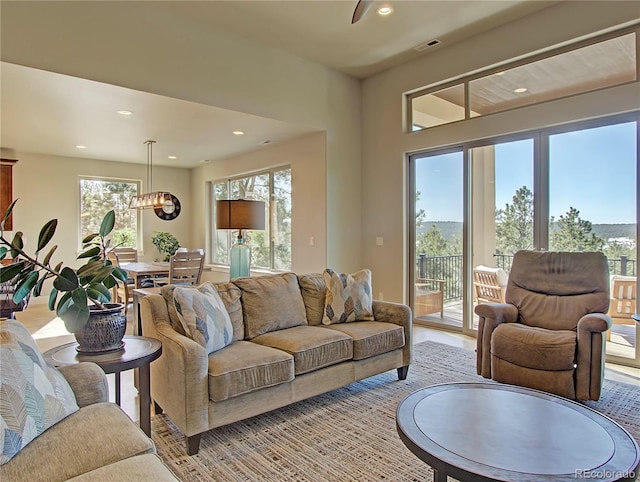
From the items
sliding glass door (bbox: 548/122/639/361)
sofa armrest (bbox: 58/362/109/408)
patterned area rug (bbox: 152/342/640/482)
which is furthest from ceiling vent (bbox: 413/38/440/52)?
sofa armrest (bbox: 58/362/109/408)

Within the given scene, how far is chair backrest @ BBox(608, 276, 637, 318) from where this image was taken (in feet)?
12.0

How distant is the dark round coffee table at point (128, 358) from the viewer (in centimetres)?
194

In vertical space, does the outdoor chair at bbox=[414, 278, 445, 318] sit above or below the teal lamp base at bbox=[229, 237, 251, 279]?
below

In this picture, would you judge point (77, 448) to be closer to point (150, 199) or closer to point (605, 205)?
point (605, 205)

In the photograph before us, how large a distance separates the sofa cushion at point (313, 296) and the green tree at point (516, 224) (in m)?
2.30

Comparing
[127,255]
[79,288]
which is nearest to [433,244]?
[79,288]

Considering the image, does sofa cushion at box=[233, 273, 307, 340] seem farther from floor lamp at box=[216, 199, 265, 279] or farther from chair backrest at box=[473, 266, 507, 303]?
chair backrest at box=[473, 266, 507, 303]

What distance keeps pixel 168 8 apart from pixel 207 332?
3.25 m

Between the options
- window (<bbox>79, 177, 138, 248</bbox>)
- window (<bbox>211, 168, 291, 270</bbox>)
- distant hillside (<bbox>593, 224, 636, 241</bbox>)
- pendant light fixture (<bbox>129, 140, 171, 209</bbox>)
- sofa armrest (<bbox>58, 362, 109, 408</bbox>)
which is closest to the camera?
sofa armrest (<bbox>58, 362, 109, 408</bbox>)

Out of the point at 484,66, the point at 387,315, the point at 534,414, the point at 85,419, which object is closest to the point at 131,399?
the point at 85,419

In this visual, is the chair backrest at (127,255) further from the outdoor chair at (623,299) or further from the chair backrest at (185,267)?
the outdoor chair at (623,299)

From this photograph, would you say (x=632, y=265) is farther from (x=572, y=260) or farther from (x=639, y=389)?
(x=639, y=389)

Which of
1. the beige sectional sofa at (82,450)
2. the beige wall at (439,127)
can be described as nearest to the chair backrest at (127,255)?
the beige wall at (439,127)

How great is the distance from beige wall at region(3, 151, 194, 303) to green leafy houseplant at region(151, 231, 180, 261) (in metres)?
0.23
